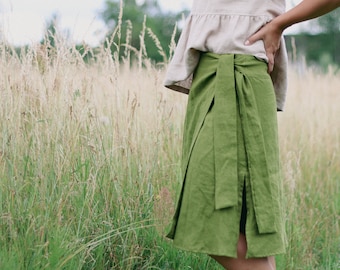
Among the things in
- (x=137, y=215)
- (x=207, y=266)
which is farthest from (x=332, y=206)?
(x=137, y=215)

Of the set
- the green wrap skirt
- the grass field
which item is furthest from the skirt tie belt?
the grass field

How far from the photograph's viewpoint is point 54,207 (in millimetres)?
2758

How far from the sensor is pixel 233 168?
203 centimetres

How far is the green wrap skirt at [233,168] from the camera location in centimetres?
203

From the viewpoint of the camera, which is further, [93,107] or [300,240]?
[300,240]

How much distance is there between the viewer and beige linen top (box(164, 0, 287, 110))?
6.81ft

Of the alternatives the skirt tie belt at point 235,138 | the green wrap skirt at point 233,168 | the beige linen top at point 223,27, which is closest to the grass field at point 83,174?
the green wrap skirt at point 233,168

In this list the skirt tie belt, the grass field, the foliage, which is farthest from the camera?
the foliage

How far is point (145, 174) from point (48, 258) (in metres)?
0.83

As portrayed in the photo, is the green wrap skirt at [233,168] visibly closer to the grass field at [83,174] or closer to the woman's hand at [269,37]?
the woman's hand at [269,37]

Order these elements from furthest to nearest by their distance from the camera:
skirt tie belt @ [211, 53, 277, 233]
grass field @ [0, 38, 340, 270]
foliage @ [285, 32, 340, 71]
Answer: foliage @ [285, 32, 340, 71] < grass field @ [0, 38, 340, 270] < skirt tie belt @ [211, 53, 277, 233]

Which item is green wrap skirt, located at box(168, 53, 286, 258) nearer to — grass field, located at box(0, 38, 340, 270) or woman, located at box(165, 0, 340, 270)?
woman, located at box(165, 0, 340, 270)

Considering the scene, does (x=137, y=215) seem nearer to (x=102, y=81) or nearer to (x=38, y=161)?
(x=38, y=161)

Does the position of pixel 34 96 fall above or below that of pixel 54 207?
above
